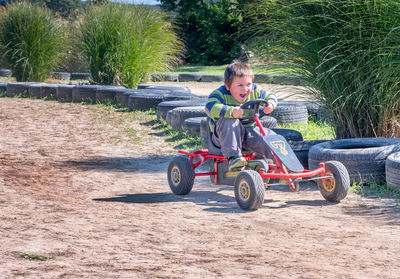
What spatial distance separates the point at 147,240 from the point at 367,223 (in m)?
1.40

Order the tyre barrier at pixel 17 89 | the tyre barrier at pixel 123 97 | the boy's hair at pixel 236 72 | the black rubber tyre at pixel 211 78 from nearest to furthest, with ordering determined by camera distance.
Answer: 1. the boy's hair at pixel 236 72
2. the tyre barrier at pixel 123 97
3. the tyre barrier at pixel 17 89
4. the black rubber tyre at pixel 211 78

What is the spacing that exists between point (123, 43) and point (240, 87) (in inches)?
332

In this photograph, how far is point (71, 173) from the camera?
5.57 metres

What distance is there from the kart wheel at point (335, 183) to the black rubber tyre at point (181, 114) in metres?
3.80

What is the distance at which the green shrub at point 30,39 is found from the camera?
47.1ft

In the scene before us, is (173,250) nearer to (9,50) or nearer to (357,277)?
(357,277)

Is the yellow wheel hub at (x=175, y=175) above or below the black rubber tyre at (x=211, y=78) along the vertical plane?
below

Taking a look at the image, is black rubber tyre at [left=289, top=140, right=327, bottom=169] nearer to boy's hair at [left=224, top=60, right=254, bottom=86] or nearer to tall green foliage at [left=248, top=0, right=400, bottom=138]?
tall green foliage at [left=248, top=0, right=400, bottom=138]

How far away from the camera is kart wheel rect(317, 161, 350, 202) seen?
4.24 m

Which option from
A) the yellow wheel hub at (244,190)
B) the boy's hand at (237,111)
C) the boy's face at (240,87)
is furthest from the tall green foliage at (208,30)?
the yellow wheel hub at (244,190)

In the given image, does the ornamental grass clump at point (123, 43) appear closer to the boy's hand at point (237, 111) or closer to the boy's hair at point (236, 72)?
the boy's hair at point (236, 72)

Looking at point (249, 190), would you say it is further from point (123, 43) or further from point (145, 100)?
point (123, 43)

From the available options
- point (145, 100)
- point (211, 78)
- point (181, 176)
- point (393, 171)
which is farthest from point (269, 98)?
point (211, 78)

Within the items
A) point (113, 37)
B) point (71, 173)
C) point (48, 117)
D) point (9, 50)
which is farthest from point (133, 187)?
point (9, 50)
